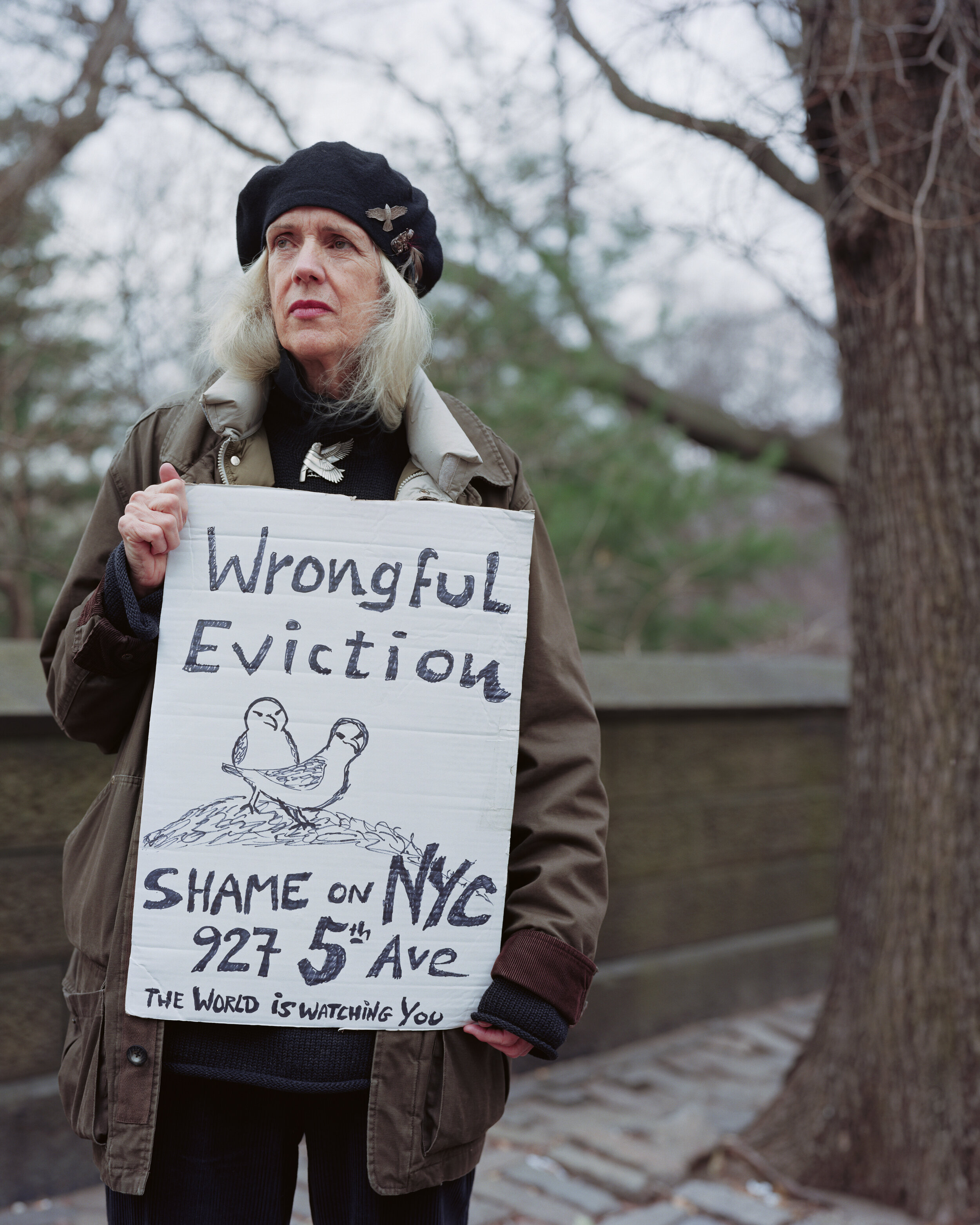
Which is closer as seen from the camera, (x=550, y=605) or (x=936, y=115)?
(x=550, y=605)

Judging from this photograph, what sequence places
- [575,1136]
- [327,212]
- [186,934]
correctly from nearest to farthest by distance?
[186,934] < [327,212] < [575,1136]

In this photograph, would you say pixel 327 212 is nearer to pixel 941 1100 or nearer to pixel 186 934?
pixel 186 934

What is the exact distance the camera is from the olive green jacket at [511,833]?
1548 millimetres

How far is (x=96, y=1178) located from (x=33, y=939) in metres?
0.69

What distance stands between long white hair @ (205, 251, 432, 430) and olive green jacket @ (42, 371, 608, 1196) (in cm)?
4

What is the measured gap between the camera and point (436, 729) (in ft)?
5.45

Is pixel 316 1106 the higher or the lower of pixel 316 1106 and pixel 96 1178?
the higher

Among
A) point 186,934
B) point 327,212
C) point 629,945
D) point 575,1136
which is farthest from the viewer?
point 629,945

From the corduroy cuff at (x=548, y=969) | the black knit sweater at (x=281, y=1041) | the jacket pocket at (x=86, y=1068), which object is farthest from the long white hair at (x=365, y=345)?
the jacket pocket at (x=86, y=1068)

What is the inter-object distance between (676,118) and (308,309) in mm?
2077

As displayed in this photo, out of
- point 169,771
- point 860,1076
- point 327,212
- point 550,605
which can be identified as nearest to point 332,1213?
point 169,771

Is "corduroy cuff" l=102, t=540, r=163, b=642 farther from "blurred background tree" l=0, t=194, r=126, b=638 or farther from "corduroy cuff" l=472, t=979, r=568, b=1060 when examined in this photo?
"blurred background tree" l=0, t=194, r=126, b=638

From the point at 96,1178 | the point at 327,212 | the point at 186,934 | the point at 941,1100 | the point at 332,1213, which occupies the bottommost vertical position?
the point at 96,1178

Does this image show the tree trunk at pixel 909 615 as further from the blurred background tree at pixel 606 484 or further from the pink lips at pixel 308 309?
the blurred background tree at pixel 606 484
